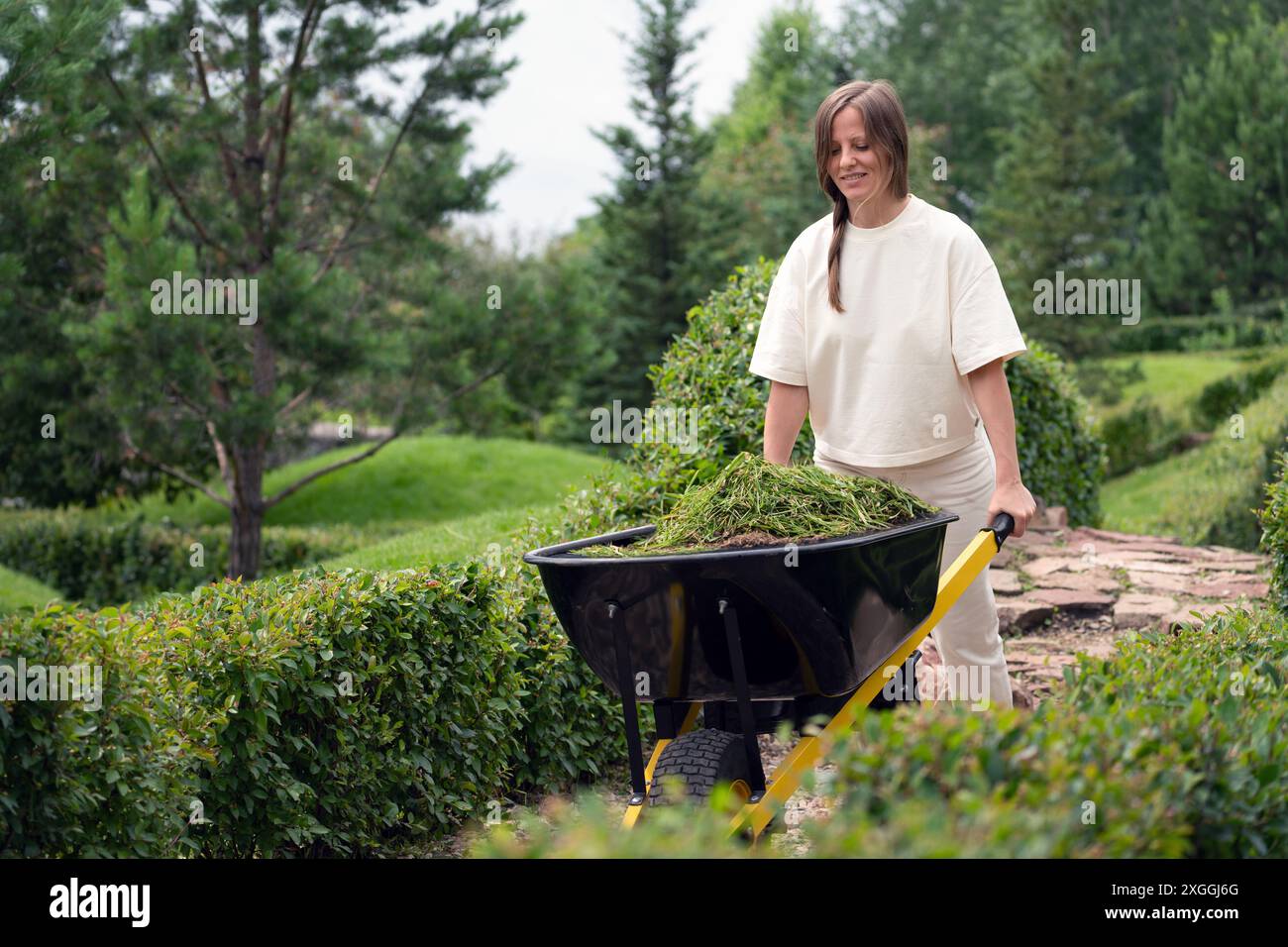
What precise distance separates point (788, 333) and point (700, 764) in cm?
130

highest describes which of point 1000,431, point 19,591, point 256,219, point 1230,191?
point 1230,191

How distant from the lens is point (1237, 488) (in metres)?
9.45

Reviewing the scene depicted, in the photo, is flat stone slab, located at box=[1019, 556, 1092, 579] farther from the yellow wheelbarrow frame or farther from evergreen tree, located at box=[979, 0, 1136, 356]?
evergreen tree, located at box=[979, 0, 1136, 356]

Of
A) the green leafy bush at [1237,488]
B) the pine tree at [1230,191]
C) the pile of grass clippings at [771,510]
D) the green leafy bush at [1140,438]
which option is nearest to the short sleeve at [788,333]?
the pile of grass clippings at [771,510]

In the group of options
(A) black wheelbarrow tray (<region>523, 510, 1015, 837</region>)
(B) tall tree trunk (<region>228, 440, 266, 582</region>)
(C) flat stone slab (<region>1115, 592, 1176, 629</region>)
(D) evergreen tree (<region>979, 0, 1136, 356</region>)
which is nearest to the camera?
(A) black wheelbarrow tray (<region>523, 510, 1015, 837</region>)

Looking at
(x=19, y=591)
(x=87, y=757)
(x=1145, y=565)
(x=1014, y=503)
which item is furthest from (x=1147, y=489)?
(x=87, y=757)

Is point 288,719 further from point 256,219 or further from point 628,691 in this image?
point 256,219

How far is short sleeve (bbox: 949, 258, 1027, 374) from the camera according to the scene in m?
3.07

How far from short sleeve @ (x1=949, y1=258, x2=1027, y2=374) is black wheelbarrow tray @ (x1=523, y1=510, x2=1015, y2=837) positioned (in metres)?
0.50

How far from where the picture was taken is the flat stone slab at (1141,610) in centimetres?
531

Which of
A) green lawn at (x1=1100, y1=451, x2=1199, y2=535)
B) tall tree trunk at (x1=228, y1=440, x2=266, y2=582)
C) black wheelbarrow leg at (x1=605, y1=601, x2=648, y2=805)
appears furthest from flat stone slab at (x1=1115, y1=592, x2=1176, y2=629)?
tall tree trunk at (x1=228, y1=440, x2=266, y2=582)

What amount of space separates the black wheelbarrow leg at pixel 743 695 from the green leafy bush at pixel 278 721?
1305mm
